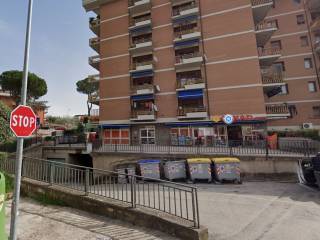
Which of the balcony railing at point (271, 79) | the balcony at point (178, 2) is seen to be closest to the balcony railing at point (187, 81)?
the balcony railing at point (271, 79)

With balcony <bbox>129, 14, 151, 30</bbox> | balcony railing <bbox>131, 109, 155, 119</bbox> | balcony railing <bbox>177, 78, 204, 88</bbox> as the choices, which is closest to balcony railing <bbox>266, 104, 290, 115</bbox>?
balcony railing <bbox>177, 78, 204, 88</bbox>

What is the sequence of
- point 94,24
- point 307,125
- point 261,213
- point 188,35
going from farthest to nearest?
point 94,24
point 307,125
point 188,35
point 261,213

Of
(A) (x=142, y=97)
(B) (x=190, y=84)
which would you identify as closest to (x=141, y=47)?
(A) (x=142, y=97)

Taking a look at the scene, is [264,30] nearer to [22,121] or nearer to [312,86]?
[312,86]

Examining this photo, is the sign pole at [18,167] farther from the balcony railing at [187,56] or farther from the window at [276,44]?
the window at [276,44]

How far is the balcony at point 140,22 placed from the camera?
27.0m

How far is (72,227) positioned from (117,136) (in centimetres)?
2213

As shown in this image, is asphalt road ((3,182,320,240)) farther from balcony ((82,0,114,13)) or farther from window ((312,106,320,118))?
balcony ((82,0,114,13))

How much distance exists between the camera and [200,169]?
1198 centimetres

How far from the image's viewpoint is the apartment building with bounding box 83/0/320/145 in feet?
72.6

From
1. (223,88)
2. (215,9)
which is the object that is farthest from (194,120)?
(215,9)

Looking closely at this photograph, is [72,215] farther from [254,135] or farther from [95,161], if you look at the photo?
[254,135]

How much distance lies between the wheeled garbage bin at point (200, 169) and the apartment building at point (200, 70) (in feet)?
29.3

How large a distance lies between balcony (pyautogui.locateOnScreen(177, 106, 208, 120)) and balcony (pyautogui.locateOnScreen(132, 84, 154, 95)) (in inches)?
173
